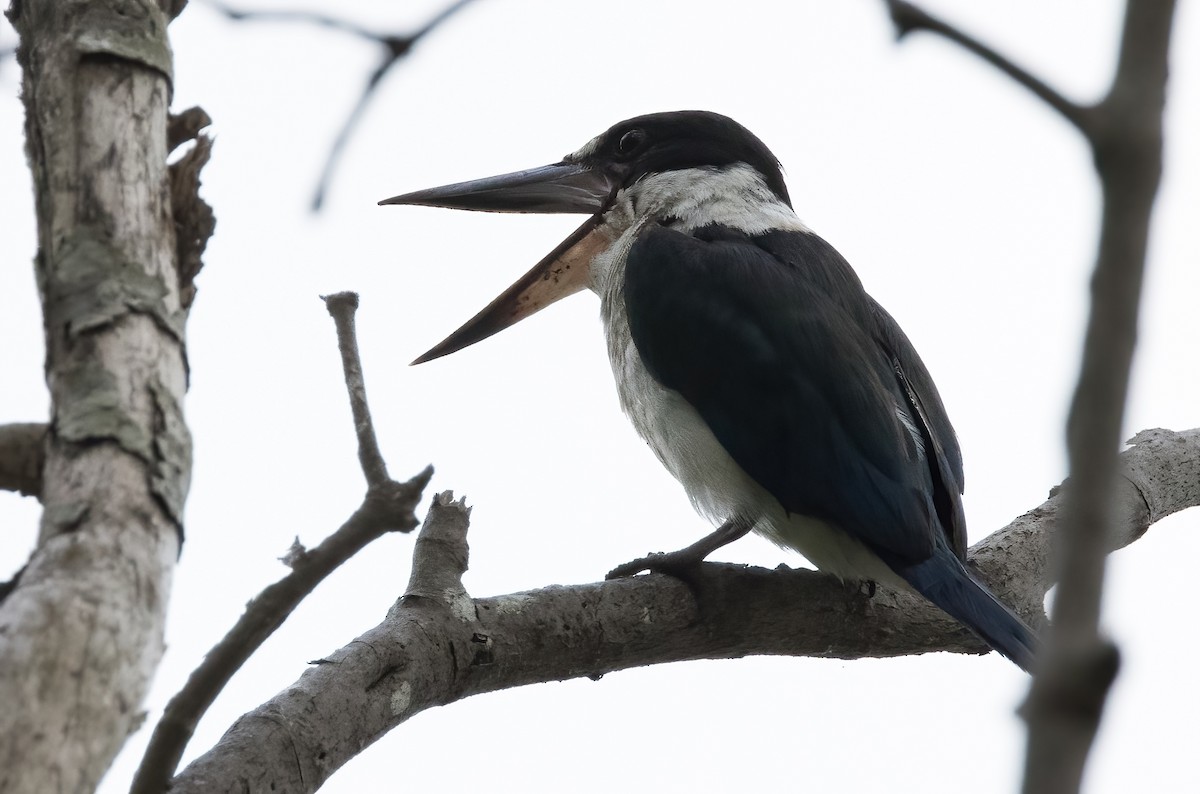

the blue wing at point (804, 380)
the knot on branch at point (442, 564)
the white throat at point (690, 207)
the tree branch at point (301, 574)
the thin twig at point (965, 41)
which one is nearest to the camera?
the thin twig at point (965, 41)

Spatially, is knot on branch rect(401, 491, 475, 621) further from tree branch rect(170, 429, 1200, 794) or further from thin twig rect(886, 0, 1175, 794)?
thin twig rect(886, 0, 1175, 794)

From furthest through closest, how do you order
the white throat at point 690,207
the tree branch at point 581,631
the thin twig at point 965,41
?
the white throat at point 690,207 < the tree branch at point 581,631 < the thin twig at point 965,41

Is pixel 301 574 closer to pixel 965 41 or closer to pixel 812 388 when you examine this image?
pixel 965 41

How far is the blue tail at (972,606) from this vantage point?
2.90 meters

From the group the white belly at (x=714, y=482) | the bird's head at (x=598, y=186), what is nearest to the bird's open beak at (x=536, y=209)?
the bird's head at (x=598, y=186)

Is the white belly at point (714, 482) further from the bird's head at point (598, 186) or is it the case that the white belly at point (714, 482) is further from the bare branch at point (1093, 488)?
the bare branch at point (1093, 488)

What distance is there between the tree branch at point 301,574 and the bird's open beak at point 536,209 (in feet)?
9.14

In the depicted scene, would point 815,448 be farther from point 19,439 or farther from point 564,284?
point 19,439

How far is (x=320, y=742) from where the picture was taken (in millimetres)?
2143

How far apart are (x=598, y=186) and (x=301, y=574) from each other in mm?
3267

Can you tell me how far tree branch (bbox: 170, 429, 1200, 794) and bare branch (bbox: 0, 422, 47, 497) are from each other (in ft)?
1.88

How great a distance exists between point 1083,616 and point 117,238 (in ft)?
4.13

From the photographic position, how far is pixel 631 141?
459 cm

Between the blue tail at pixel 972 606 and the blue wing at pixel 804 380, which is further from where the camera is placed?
the blue wing at pixel 804 380
